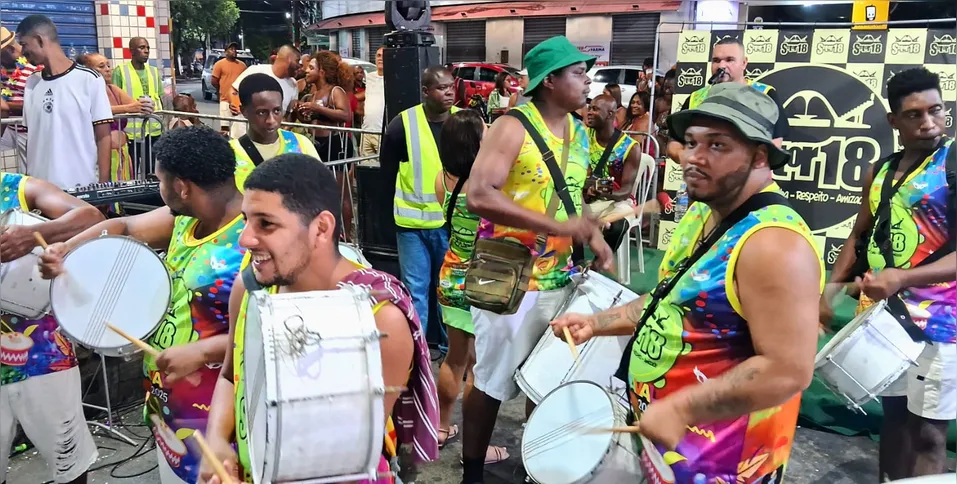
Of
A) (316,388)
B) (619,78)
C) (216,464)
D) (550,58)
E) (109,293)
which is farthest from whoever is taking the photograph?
(619,78)

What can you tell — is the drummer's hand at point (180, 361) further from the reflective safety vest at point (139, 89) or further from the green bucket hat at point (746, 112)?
the reflective safety vest at point (139, 89)

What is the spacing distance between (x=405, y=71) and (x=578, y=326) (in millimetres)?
2825

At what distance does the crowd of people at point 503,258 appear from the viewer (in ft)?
5.38

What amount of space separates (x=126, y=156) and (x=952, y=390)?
5472 mm

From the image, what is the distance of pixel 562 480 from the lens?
234cm

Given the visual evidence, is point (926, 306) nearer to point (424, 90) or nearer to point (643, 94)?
point (424, 90)

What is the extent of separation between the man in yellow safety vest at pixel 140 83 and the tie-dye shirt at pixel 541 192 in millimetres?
4209

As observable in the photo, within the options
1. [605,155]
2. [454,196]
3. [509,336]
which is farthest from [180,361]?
[605,155]

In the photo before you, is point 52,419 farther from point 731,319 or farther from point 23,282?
point 731,319

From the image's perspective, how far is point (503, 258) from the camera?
2.86m

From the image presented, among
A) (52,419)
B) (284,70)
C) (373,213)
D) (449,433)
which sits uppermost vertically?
(284,70)

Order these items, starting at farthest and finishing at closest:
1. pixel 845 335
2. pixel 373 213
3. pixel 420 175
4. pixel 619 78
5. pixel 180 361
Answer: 1. pixel 619 78
2. pixel 373 213
3. pixel 420 175
4. pixel 845 335
5. pixel 180 361

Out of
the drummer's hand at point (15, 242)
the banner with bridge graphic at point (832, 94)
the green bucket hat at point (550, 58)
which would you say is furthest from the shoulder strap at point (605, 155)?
the drummer's hand at point (15, 242)

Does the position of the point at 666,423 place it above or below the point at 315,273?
below
